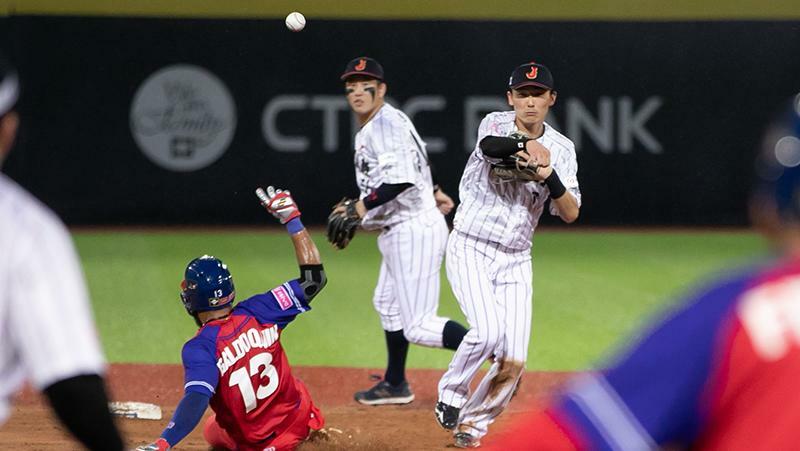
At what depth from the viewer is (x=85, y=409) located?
240cm

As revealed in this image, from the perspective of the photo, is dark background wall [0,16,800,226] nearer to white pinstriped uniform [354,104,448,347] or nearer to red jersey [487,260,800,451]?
white pinstriped uniform [354,104,448,347]

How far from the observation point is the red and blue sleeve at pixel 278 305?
5.55m

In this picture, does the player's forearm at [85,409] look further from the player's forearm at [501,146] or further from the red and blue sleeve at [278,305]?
the player's forearm at [501,146]

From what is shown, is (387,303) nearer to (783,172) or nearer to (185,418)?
(185,418)

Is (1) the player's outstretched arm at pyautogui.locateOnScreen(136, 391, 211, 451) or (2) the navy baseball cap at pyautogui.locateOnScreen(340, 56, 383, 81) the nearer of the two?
(1) the player's outstretched arm at pyautogui.locateOnScreen(136, 391, 211, 451)

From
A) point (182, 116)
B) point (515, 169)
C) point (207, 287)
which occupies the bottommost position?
point (207, 287)

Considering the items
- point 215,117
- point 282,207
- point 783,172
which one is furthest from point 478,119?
point 783,172

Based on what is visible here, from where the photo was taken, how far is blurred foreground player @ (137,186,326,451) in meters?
5.16

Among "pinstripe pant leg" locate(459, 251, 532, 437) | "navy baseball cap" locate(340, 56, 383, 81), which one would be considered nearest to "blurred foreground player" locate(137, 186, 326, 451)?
"pinstripe pant leg" locate(459, 251, 532, 437)

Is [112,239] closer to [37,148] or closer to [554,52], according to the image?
[37,148]

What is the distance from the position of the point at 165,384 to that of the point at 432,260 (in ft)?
6.37

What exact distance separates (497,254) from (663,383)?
16.1ft

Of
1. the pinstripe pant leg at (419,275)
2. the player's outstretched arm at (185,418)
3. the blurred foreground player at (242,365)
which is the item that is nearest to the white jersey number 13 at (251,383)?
the blurred foreground player at (242,365)

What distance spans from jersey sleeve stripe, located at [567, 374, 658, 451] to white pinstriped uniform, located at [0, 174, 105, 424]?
1.21 metres
